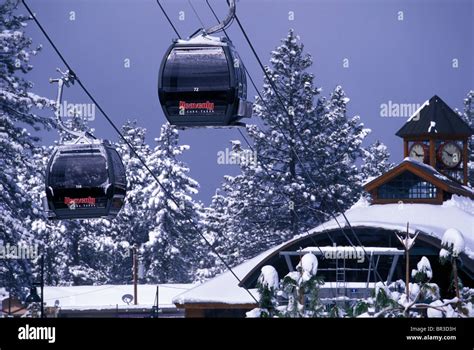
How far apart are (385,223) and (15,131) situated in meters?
7.54

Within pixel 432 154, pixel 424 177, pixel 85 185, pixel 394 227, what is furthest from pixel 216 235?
pixel 85 185

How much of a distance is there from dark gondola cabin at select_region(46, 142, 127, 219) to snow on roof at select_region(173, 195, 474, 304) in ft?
38.3

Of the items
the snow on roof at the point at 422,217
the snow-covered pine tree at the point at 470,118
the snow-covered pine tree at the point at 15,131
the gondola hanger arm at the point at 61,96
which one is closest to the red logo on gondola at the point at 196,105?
the gondola hanger arm at the point at 61,96

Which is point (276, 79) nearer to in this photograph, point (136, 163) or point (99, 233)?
point (136, 163)

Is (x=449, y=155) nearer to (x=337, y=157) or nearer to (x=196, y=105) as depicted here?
(x=337, y=157)

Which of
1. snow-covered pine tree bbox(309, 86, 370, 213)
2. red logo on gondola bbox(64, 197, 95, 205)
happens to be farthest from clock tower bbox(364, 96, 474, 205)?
red logo on gondola bbox(64, 197, 95, 205)

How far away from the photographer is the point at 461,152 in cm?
3042

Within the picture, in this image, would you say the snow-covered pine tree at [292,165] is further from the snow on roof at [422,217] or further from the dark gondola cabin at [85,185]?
the dark gondola cabin at [85,185]

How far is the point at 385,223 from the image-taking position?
23578mm

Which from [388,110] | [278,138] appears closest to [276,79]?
[278,138]

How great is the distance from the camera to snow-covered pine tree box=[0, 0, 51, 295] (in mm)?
21172
